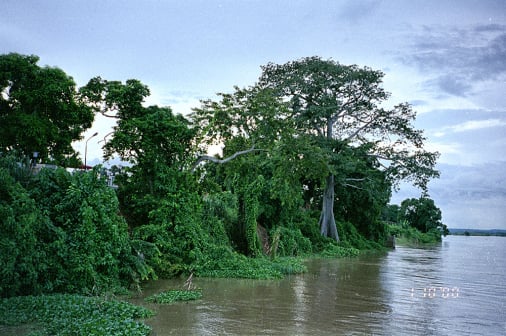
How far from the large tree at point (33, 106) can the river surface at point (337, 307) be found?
12.8 m

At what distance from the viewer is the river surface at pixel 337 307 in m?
9.52

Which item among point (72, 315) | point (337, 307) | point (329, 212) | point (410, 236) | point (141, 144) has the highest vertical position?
point (141, 144)

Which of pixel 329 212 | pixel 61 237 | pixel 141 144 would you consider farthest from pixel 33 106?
pixel 329 212

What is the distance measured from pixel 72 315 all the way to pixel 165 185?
7529 mm

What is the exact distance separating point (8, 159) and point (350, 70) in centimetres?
2411

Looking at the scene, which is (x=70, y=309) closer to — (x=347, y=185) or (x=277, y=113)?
(x=277, y=113)

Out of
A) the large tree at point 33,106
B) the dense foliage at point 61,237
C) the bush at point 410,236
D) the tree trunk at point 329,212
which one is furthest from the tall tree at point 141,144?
the bush at point 410,236

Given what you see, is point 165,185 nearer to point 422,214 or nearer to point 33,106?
point 33,106

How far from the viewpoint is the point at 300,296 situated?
13141mm

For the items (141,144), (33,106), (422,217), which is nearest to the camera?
(141,144)

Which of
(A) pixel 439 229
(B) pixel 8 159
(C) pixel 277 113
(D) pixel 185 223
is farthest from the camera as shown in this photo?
(A) pixel 439 229

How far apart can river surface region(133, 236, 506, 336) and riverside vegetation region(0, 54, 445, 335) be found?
961mm

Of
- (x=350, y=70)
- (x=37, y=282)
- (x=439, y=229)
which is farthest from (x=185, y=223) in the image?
(x=439, y=229)

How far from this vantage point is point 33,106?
946 inches
